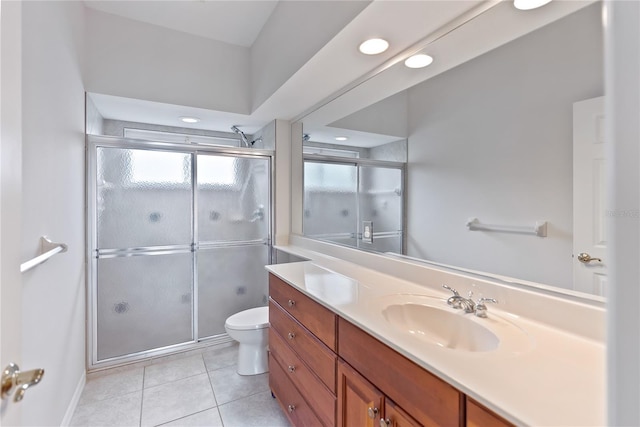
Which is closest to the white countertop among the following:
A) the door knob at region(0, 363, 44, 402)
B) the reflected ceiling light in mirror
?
the door knob at region(0, 363, 44, 402)

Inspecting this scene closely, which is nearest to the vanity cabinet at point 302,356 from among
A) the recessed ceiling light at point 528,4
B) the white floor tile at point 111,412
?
the white floor tile at point 111,412

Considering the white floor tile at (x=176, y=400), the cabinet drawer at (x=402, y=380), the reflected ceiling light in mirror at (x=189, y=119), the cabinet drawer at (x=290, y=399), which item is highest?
the reflected ceiling light in mirror at (x=189, y=119)

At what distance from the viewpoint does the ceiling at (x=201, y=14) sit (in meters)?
2.13

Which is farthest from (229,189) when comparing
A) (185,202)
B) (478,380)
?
(478,380)

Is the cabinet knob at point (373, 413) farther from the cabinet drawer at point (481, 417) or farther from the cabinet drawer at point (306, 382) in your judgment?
the cabinet drawer at point (481, 417)

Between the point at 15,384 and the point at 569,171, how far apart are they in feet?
5.23

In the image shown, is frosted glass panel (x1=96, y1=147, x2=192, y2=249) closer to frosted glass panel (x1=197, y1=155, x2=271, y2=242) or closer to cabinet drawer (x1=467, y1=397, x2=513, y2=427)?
frosted glass panel (x1=197, y1=155, x2=271, y2=242)

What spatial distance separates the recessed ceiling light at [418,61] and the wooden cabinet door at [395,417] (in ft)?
4.93

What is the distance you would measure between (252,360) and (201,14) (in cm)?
267

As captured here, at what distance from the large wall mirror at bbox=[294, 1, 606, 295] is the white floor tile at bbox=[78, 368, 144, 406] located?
6.89ft

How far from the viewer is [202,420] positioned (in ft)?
5.86

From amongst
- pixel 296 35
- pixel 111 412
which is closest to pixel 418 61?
pixel 296 35

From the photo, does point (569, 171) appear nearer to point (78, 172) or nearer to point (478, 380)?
point (478, 380)

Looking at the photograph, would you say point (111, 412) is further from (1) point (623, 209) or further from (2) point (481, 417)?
(1) point (623, 209)
